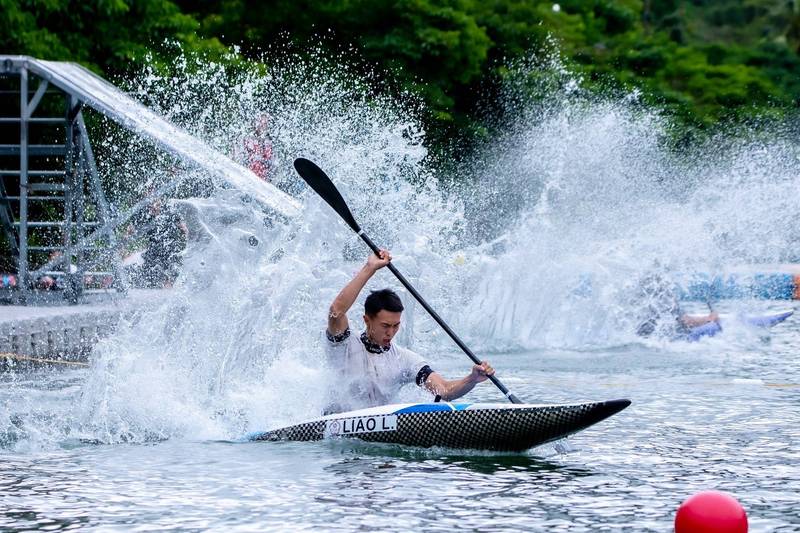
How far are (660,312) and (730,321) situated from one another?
113cm

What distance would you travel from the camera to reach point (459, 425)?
873 cm

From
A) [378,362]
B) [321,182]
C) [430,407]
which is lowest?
[430,407]

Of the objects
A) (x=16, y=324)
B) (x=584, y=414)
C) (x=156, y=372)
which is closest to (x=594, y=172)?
(x=16, y=324)

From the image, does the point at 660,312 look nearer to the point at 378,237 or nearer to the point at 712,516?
the point at 378,237

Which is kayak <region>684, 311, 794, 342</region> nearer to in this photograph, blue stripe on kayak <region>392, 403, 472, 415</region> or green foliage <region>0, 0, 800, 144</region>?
blue stripe on kayak <region>392, 403, 472, 415</region>

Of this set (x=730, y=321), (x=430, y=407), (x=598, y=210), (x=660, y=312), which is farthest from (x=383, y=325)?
(x=598, y=210)

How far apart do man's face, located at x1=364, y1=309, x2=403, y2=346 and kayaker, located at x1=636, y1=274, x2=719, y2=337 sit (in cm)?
853

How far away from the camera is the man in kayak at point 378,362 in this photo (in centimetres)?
883

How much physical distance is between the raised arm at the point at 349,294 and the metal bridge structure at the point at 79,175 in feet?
19.2

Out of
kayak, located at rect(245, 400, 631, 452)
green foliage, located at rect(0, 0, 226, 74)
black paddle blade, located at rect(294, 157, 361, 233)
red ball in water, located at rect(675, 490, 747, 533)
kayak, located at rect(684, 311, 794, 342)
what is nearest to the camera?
red ball in water, located at rect(675, 490, 747, 533)

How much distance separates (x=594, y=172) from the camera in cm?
2362

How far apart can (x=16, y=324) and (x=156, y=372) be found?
3.07 m

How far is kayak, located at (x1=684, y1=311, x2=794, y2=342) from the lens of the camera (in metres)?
16.8

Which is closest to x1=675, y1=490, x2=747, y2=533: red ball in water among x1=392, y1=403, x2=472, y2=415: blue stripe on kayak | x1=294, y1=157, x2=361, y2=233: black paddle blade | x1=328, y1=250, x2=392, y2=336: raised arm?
x1=392, y1=403, x2=472, y2=415: blue stripe on kayak
